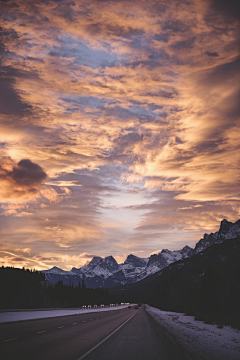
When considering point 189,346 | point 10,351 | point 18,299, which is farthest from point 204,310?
point 18,299

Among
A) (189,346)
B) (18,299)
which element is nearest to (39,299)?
(18,299)

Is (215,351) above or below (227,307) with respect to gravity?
above

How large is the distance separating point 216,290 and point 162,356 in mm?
78042

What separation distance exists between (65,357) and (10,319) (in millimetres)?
24054

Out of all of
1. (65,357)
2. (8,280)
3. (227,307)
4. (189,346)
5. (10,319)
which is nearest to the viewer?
(65,357)

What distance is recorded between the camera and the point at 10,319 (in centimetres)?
3130

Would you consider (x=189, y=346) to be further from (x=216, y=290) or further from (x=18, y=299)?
(x=18, y=299)

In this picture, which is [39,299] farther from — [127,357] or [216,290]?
[127,357]

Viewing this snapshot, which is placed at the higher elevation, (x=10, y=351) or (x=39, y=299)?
(x=10, y=351)

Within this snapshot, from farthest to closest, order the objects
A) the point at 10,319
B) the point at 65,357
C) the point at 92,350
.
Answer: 1. the point at 10,319
2. the point at 92,350
3. the point at 65,357

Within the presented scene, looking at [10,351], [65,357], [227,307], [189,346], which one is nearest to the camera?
[65,357]

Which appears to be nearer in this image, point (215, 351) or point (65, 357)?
point (65, 357)

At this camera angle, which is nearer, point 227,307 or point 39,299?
point 227,307

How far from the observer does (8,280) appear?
145750 mm
